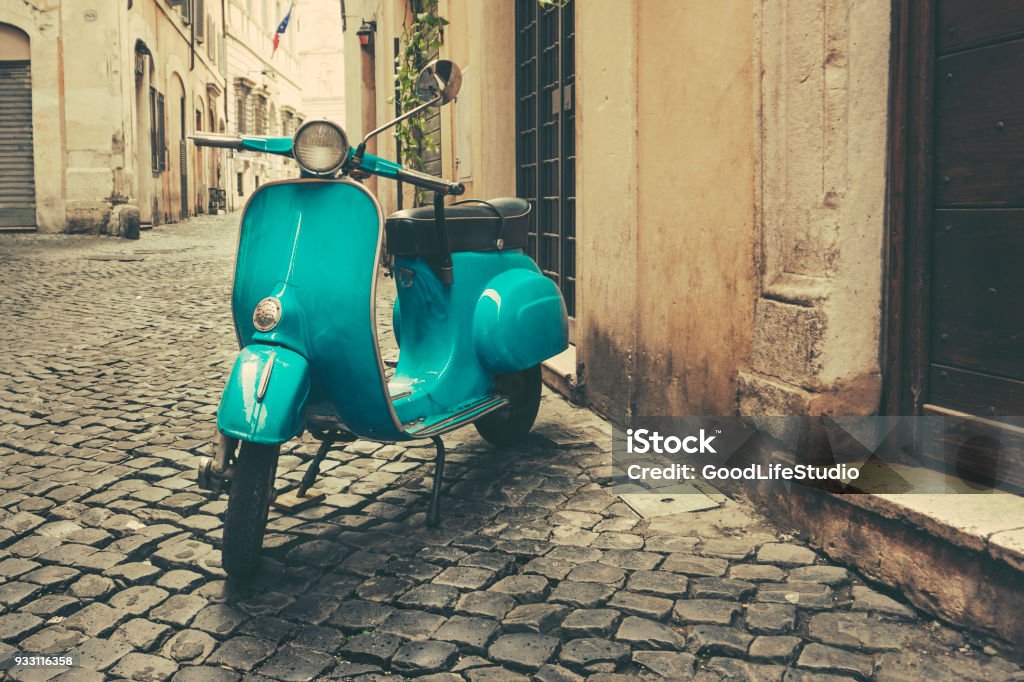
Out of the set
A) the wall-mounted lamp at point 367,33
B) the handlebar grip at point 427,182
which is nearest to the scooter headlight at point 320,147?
the handlebar grip at point 427,182

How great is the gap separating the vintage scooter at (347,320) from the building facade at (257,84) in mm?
26943

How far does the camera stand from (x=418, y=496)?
3756mm

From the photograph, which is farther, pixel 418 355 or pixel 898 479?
pixel 418 355

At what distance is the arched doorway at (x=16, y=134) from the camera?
1650 cm

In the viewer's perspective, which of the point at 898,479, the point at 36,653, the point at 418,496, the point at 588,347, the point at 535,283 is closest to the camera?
the point at 36,653

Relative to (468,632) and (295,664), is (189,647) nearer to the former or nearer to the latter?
(295,664)

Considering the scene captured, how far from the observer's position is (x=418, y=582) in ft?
9.59

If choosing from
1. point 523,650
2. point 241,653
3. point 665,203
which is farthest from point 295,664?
point 665,203

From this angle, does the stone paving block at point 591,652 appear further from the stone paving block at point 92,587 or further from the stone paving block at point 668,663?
the stone paving block at point 92,587

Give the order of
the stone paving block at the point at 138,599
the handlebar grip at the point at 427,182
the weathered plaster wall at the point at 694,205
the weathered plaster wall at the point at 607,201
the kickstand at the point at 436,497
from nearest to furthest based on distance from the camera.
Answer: the stone paving block at the point at 138,599 < the handlebar grip at the point at 427,182 < the kickstand at the point at 436,497 < the weathered plaster wall at the point at 694,205 < the weathered plaster wall at the point at 607,201

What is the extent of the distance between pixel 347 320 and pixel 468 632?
101 cm

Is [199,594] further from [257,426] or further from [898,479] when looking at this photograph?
[898,479]

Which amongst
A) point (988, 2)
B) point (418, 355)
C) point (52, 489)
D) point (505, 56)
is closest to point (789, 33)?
point (988, 2)

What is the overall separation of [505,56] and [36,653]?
5503 millimetres
